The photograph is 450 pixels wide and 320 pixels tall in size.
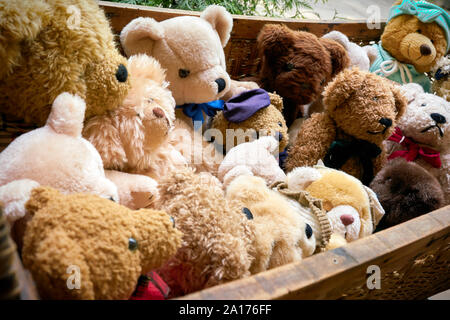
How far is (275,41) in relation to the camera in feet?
3.54

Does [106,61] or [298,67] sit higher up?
[106,61]

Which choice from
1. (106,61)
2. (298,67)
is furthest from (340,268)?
(298,67)

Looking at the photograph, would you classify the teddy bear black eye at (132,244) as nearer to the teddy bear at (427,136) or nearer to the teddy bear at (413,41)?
the teddy bear at (427,136)

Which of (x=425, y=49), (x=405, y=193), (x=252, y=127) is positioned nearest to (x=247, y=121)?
(x=252, y=127)

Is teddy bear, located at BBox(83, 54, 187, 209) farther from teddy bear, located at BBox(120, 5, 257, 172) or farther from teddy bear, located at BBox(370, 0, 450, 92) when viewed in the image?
teddy bear, located at BBox(370, 0, 450, 92)

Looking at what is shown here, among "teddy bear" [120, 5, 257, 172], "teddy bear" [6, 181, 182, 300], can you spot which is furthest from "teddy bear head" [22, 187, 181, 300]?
"teddy bear" [120, 5, 257, 172]

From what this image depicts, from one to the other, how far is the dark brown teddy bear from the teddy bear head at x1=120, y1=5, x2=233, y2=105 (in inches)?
9.0

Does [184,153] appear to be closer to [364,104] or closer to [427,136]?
[364,104]

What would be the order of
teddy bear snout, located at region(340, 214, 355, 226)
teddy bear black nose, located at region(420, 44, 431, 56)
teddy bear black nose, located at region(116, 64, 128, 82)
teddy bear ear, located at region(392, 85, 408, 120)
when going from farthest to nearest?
teddy bear black nose, located at region(420, 44, 431, 56), teddy bear ear, located at region(392, 85, 408, 120), teddy bear snout, located at region(340, 214, 355, 226), teddy bear black nose, located at region(116, 64, 128, 82)

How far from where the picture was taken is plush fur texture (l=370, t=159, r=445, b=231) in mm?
880

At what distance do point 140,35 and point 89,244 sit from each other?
563 millimetres

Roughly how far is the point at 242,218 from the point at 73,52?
39 cm

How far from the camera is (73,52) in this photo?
588mm

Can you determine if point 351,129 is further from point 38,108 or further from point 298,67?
point 38,108
